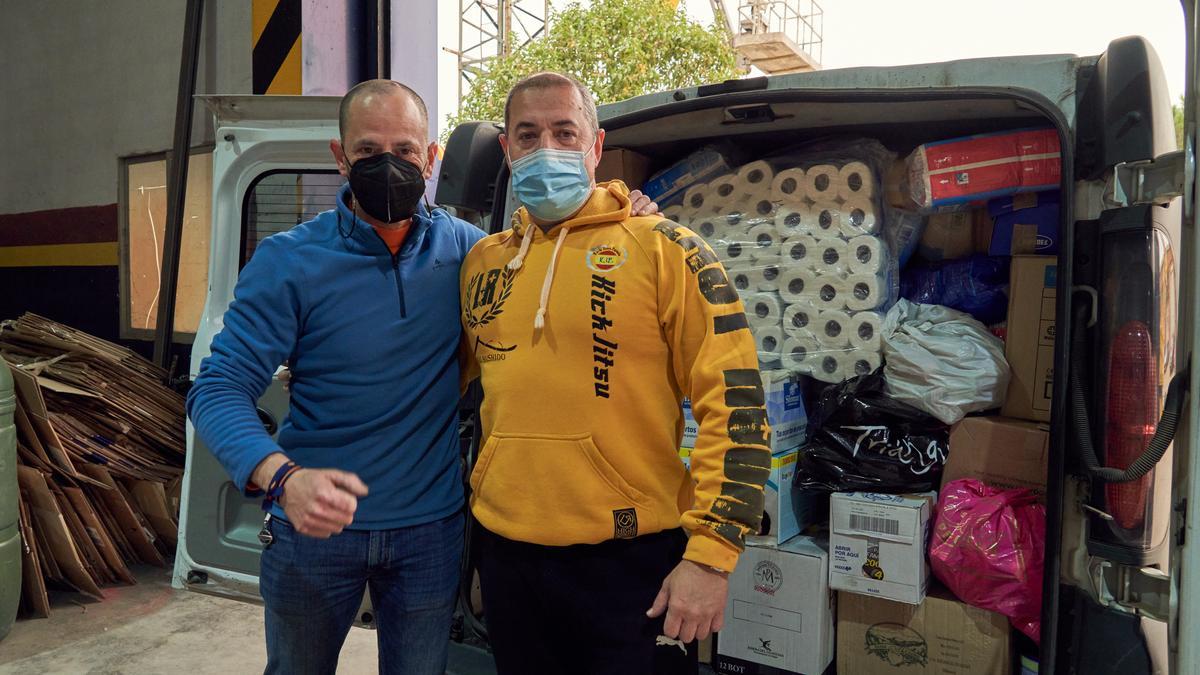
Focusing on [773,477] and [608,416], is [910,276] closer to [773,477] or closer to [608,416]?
Result: [773,477]

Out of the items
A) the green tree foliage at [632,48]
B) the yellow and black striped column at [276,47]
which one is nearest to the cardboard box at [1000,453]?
the yellow and black striped column at [276,47]

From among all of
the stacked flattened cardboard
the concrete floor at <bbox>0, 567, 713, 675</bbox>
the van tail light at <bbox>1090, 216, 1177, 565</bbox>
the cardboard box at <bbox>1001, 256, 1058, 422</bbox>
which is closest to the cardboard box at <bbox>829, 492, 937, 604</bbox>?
the cardboard box at <bbox>1001, 256, 1058, 422</bbox>

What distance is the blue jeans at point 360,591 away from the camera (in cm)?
191

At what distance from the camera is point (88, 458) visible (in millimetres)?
4805

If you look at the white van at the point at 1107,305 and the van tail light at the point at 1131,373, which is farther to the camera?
the van tail light at the point at 1131,373

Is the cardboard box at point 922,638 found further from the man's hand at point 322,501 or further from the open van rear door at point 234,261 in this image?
the open van rear door at point 234,261

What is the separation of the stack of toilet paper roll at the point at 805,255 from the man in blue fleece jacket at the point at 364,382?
140cm

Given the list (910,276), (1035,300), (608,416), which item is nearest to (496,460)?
(608,416)

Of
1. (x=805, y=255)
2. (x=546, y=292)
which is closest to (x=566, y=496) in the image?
(x=546, y=292)

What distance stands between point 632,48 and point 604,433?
1424 cm

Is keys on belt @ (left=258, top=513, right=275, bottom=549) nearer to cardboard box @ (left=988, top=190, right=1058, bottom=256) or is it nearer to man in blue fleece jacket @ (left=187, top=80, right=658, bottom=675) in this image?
man in blue fleece jacket @ (left=187, top=80, right=658, bottom=675)

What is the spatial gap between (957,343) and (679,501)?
5.12 feet

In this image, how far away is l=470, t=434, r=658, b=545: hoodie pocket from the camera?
1711mm

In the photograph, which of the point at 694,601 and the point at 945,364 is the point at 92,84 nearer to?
the point at 945,364
